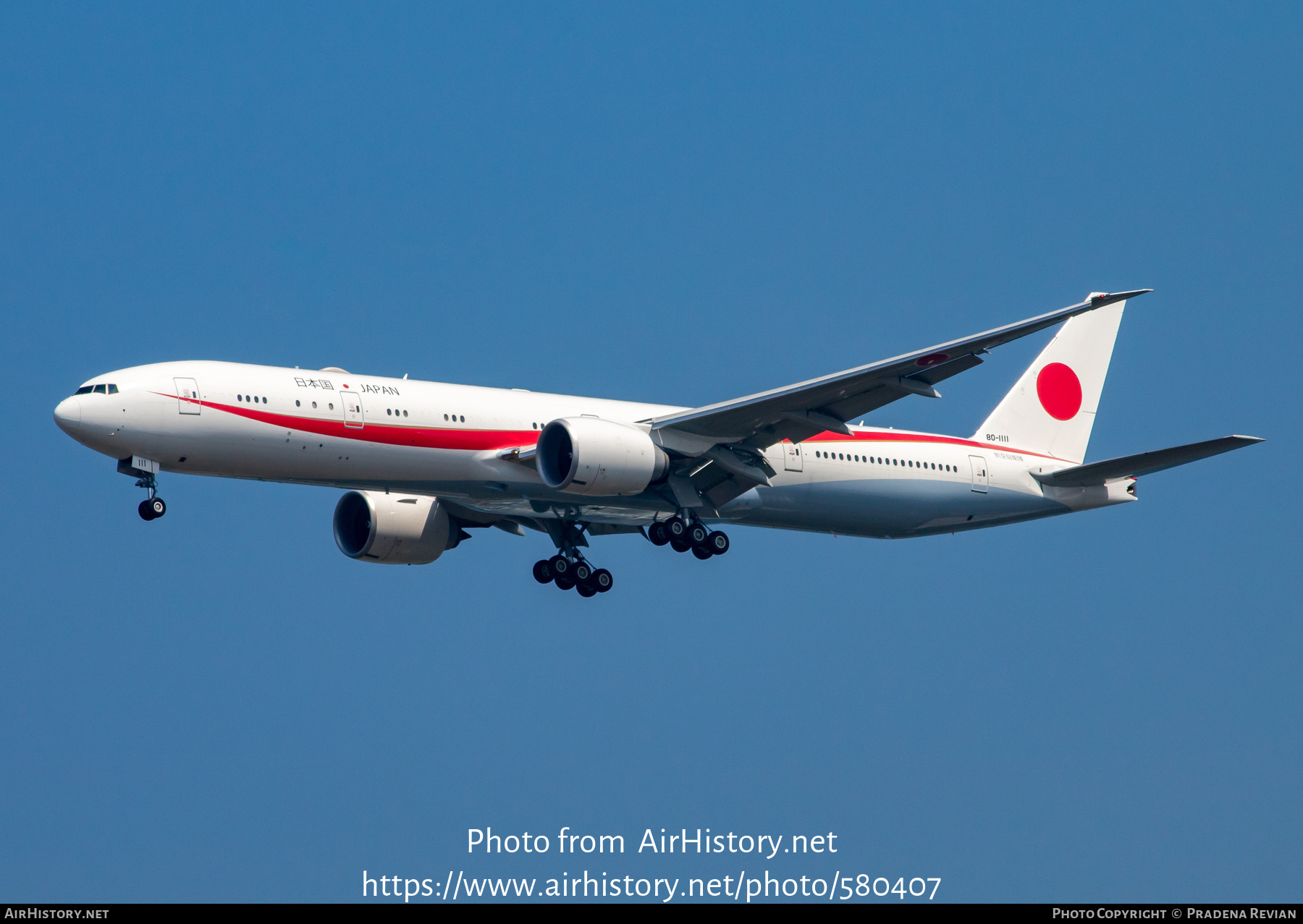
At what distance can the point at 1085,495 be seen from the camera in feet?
136

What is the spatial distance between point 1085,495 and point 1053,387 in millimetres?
4089

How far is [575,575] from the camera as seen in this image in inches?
1561

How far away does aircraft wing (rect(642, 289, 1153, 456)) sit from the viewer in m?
31.7

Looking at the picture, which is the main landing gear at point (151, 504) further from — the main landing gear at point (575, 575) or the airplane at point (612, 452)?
the main landing gear at point (575, 575)

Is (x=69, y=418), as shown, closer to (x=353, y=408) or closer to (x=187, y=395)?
(x=187, y=395)

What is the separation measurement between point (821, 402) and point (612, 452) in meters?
4.94

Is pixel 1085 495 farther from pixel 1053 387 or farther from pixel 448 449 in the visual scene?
pixel 448 449

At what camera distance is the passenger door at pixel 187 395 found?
30500mm

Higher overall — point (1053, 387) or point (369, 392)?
point (1053, 387)

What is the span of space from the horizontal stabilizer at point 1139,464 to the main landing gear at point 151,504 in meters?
22.3

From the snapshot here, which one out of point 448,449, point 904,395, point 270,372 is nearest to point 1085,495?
point 904,395

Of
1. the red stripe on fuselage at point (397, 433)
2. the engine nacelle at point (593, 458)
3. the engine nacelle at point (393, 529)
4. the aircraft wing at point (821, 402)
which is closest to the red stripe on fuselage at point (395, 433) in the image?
the red stripe on fuselage at point (397, 433)

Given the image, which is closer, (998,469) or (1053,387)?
(998,469)

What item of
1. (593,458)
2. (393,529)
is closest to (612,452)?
(593,458)
